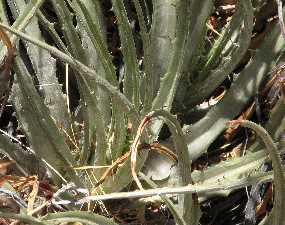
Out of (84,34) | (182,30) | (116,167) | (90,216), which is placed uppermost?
(84,34)

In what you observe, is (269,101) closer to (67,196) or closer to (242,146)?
(242,146)

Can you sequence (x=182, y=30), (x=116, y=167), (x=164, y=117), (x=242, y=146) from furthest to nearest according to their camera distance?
(x=242, y=146)
(x=116, y=167)
(x=182, y=30)
(x=164, y=117)

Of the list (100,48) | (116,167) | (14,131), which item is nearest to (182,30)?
(100,48)

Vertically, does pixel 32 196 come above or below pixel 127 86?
below

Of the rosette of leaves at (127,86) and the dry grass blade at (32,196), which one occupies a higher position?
the rosette of leaves at (127,86)

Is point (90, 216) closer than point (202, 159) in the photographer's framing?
Yes

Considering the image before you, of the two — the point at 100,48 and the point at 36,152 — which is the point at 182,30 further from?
the point at 36,152

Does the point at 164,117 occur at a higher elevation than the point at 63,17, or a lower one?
lower

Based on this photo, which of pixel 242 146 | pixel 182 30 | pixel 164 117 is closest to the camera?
pixel 164 117

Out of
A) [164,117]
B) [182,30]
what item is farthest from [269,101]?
[164,117]

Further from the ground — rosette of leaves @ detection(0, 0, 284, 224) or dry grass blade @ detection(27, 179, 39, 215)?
rosette of leaves @ detection(0, 0, 284, 224)
